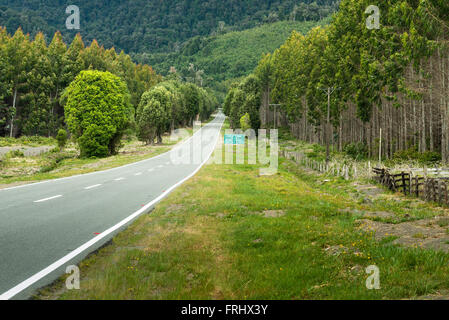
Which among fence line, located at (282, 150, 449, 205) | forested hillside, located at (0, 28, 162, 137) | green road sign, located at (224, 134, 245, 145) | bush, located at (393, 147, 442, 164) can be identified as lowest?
fence line, located at (282, 150, 449, 205)

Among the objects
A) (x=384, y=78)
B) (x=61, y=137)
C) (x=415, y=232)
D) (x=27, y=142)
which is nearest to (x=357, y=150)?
(x=384, y=78)

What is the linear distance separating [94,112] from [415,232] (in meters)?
40.7

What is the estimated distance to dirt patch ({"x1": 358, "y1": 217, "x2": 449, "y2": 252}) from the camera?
738 cm

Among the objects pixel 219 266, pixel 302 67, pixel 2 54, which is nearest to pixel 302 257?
pixel 219 266

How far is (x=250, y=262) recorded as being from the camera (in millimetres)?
6492

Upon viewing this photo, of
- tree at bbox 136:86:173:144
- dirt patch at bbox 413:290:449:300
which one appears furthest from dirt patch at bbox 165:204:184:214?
tree at bbox 136:86:173:144

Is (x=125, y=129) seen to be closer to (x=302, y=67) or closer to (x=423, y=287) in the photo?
(x=302, y=67)

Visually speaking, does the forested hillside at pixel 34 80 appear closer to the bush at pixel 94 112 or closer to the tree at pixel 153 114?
the tree at pixel 153 114

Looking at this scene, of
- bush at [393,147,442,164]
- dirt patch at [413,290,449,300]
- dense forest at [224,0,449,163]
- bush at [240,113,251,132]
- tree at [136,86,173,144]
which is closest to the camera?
dirt patch at [413,290,449,300]

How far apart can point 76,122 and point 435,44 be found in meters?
37.5

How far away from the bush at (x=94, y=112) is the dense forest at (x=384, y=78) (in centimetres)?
2511

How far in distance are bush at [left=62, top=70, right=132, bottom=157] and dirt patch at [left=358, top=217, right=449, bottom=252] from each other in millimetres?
38677

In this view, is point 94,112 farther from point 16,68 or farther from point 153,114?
point 16,68

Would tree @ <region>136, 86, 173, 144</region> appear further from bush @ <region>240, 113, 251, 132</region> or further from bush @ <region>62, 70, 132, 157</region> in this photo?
bush @ <region>240, 113, 251, 132</region>
